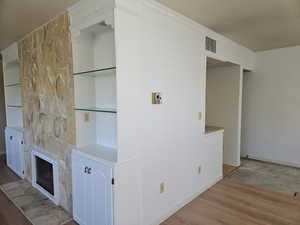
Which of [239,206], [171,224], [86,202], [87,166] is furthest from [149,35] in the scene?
[239,206]

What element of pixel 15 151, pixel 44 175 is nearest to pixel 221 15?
pixel 44 175

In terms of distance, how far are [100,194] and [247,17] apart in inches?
110

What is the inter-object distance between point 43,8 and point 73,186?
207cm

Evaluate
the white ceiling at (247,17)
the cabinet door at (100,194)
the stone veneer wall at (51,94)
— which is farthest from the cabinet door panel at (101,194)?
the white ceiling at (247,17)

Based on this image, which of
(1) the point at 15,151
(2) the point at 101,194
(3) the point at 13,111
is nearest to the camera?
(2) the point at 101,194

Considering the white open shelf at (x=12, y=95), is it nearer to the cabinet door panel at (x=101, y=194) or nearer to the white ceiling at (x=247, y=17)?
the cabinet door panel at (x=101, y=194)

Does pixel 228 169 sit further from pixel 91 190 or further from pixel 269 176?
pixel 91 190

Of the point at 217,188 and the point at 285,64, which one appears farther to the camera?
the point at 285,64

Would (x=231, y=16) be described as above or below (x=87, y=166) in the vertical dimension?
above

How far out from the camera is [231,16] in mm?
2445

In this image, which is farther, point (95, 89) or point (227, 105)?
point (227, 105)

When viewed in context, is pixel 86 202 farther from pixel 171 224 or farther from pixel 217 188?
pixel 217 188

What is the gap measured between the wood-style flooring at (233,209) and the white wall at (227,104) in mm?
1126

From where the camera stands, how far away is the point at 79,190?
2.12 m
